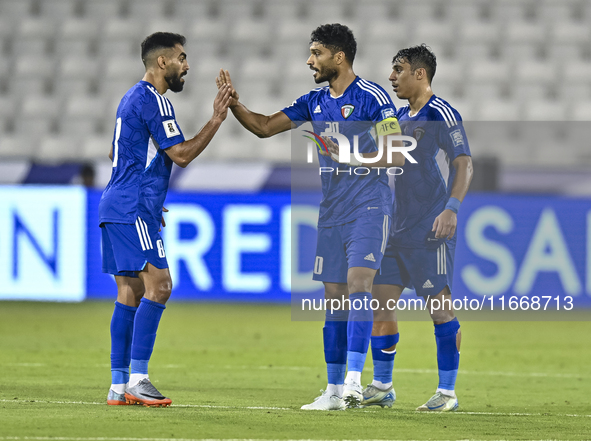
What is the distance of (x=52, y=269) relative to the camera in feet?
31.1

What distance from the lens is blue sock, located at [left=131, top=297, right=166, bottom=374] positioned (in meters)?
4.34

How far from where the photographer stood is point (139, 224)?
4.36 m

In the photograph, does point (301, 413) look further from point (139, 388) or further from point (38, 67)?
point (38, 67)

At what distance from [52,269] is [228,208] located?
6.44 ft

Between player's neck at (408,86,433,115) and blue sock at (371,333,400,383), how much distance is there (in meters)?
1.23

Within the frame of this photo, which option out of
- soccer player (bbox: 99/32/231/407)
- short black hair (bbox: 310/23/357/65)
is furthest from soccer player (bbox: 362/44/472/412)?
soccer player (bbox: 99/32/231/407)

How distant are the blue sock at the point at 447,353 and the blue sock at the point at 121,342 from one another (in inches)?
61.9

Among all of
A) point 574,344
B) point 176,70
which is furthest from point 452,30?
point 176,70

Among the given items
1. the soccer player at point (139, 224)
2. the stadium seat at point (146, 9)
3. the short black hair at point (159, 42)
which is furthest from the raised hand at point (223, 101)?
the stadium seat at point (146, 9)

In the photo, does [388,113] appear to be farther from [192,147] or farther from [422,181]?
[192,147]

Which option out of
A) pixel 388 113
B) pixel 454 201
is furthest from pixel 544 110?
pixel 388 113

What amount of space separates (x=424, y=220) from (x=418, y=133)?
47 centimetres

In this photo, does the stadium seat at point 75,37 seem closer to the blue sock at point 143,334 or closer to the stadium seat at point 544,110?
the stadium seat at point 544,110

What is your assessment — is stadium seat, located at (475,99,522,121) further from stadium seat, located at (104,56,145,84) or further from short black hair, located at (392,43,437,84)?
short black hair, located at (392,43,437,84)
